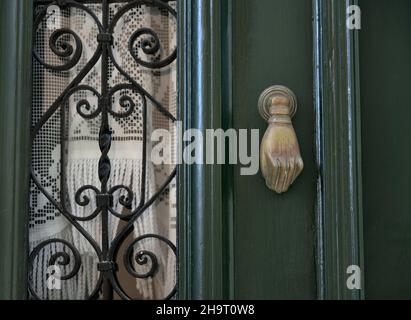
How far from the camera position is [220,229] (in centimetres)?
75

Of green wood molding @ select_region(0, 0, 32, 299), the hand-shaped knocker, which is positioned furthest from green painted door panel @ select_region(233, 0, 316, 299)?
→ green wood molding @ select_region(0, 0, 32, 299)

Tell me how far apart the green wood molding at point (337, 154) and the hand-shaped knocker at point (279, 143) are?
4cm

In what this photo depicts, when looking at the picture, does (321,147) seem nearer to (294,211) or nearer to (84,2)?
(294,211)

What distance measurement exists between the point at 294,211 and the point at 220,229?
0.40 feet

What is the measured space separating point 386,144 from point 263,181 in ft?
0.67

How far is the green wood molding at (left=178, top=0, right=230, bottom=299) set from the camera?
0.75 meters
